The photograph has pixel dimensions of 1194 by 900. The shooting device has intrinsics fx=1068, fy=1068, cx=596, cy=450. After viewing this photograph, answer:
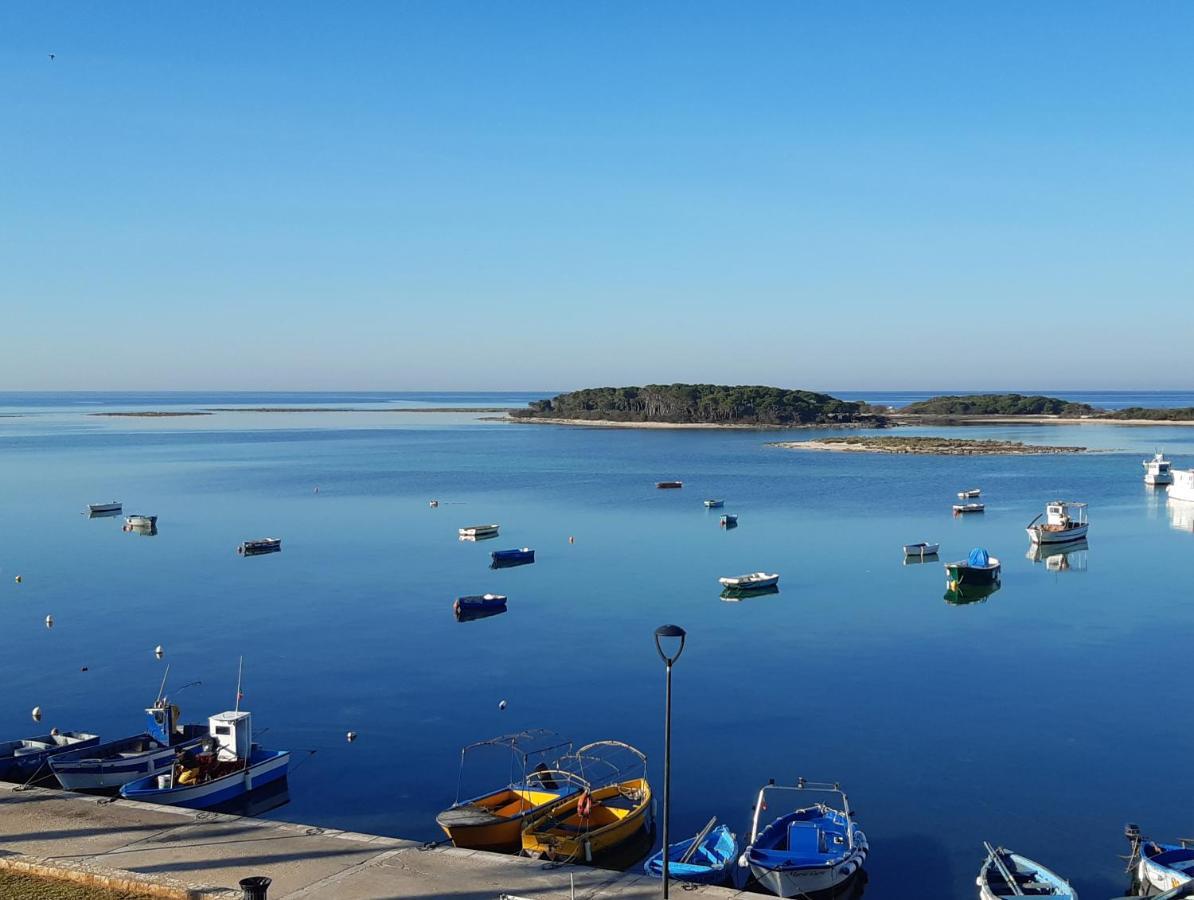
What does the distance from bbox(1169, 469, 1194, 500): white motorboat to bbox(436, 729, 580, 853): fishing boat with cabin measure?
251 ft

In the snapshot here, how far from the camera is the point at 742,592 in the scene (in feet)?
170

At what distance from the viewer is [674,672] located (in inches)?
1452

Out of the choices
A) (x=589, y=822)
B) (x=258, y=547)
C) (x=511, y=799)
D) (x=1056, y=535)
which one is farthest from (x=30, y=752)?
(x=1056, y=535)

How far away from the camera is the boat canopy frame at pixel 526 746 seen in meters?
27.8

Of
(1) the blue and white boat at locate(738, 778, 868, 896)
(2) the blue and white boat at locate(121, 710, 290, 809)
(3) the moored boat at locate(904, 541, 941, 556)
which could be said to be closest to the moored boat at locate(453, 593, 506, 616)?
(2) the blue and white boat at locate(121, 710, 290, 809)

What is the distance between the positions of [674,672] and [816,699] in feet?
17.2

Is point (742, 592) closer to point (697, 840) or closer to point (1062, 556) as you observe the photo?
point (1062, 556)

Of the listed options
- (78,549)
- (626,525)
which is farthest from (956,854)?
(78,549)

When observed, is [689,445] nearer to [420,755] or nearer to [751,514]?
[751,514]

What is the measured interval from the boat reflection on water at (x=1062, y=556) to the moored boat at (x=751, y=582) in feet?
57.5

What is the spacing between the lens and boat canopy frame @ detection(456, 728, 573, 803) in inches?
1093

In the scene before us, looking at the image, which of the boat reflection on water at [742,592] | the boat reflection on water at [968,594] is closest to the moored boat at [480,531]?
the boat reflection on water at [742,592]

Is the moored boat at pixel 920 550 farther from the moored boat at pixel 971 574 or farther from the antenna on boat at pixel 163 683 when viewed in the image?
the antenna on boat at pixel 163 683

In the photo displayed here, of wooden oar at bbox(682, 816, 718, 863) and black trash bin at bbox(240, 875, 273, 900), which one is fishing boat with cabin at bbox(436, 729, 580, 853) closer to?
wooden oar at bbox(682, 816, 718, 863)
